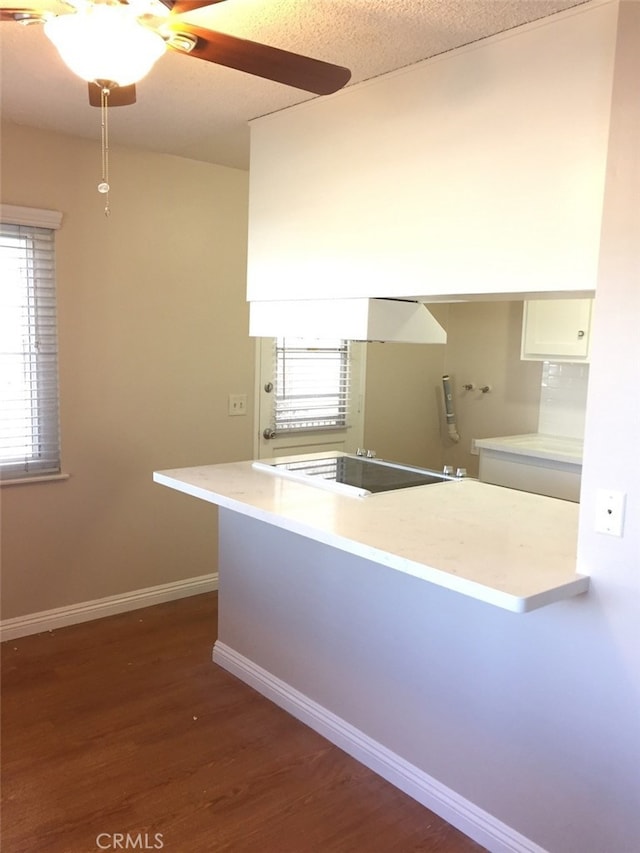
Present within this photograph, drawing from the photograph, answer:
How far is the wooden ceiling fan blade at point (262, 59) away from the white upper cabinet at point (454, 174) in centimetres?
54

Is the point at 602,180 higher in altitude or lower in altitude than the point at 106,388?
higher

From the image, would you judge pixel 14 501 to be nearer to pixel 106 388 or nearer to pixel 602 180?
pixel 106 388

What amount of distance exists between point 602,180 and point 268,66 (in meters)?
0.87

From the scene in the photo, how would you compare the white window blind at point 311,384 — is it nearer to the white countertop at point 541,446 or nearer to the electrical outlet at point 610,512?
the white countertop at point 541,446

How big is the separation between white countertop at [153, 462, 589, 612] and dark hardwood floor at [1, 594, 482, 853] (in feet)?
2.93

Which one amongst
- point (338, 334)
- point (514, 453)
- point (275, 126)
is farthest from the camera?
point (514, 453)

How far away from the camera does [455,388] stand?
4992 millimetres

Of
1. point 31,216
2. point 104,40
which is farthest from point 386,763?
point 31,216

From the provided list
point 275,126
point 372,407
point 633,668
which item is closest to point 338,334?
point 275,126

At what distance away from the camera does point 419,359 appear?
4.90m

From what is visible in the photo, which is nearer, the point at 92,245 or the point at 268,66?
the point at 268,66

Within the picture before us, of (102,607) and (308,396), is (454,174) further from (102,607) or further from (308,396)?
(102,607)

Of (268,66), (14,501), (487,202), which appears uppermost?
(268,66)

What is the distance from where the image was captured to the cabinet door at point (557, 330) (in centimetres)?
364
